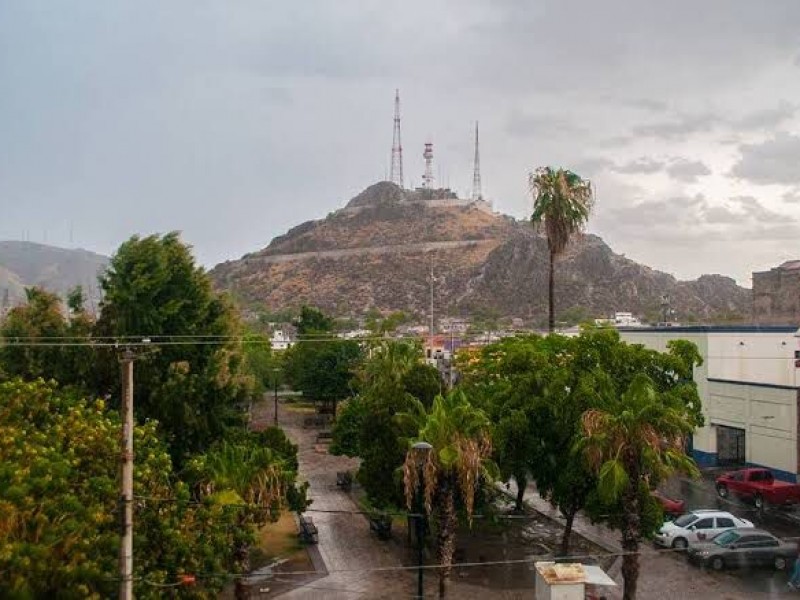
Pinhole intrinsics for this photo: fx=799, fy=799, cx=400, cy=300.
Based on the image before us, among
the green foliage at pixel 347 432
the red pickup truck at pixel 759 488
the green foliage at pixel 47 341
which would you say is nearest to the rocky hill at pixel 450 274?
the red pickup truck at pixel 759 488

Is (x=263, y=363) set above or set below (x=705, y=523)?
above

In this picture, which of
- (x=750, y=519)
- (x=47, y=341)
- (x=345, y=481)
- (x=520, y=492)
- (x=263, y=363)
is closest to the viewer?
(x=520, y=492)

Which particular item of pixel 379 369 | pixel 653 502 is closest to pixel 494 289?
pixel 379 369

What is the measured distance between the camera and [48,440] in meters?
16.4

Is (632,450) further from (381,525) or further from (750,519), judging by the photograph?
(750,519)

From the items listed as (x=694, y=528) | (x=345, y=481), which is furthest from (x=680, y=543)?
(x=345, y=481)

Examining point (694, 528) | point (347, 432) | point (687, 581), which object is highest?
point (347, 432)

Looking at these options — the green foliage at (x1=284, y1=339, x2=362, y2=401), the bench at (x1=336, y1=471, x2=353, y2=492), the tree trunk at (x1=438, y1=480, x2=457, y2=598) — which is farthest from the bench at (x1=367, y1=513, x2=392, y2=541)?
the green foliage at (x1=284, y1=339, x2=362, y2=401)

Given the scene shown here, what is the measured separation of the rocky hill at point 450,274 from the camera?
149 metres

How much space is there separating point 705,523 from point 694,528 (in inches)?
16.8

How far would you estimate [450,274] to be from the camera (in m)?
161

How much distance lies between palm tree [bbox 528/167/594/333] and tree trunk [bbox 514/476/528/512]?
29.4ft

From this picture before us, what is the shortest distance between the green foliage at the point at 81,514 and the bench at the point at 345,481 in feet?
47.9

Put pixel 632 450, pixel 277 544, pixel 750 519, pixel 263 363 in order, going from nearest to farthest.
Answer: pixel 632 450 < pixel 277 544 < pixel 750 519 < pixel 263 363
